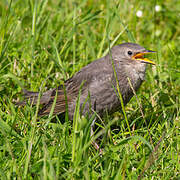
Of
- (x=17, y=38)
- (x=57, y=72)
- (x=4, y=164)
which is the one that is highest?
(x=17, y=38)

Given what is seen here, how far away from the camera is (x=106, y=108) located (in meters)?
4.25

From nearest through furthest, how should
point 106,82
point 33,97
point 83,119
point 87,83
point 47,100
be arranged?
point 83,119 < point 106,82 < point 87,83 < point 33,97 < point 47,100

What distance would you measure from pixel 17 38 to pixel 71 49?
85 cm

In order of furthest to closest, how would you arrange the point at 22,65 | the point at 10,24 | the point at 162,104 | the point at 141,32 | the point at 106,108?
the point at 141,32, the point at 10,24, the point at 22,65, the point at 162,104, the point at 106,108

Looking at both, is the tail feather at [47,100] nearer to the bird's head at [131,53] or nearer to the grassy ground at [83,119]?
the grassy ground at [83,119]

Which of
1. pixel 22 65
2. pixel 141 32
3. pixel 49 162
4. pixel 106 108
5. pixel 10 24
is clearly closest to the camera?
pixel 49 162

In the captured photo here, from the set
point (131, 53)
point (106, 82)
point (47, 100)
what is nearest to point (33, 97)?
point (47, 100)

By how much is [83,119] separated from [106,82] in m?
1.44

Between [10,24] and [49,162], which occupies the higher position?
[10,24]

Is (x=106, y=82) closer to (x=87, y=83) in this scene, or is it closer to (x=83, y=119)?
(x=87, y=83)

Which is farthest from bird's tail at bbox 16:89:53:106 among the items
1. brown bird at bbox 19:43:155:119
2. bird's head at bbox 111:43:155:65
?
→ bird's head at bbox 111:43:155:65

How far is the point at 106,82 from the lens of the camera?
4.27 meters

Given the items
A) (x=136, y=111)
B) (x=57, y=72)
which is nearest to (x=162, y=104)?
(x=136, y=111)

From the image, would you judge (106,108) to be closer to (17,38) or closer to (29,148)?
(29,148)
